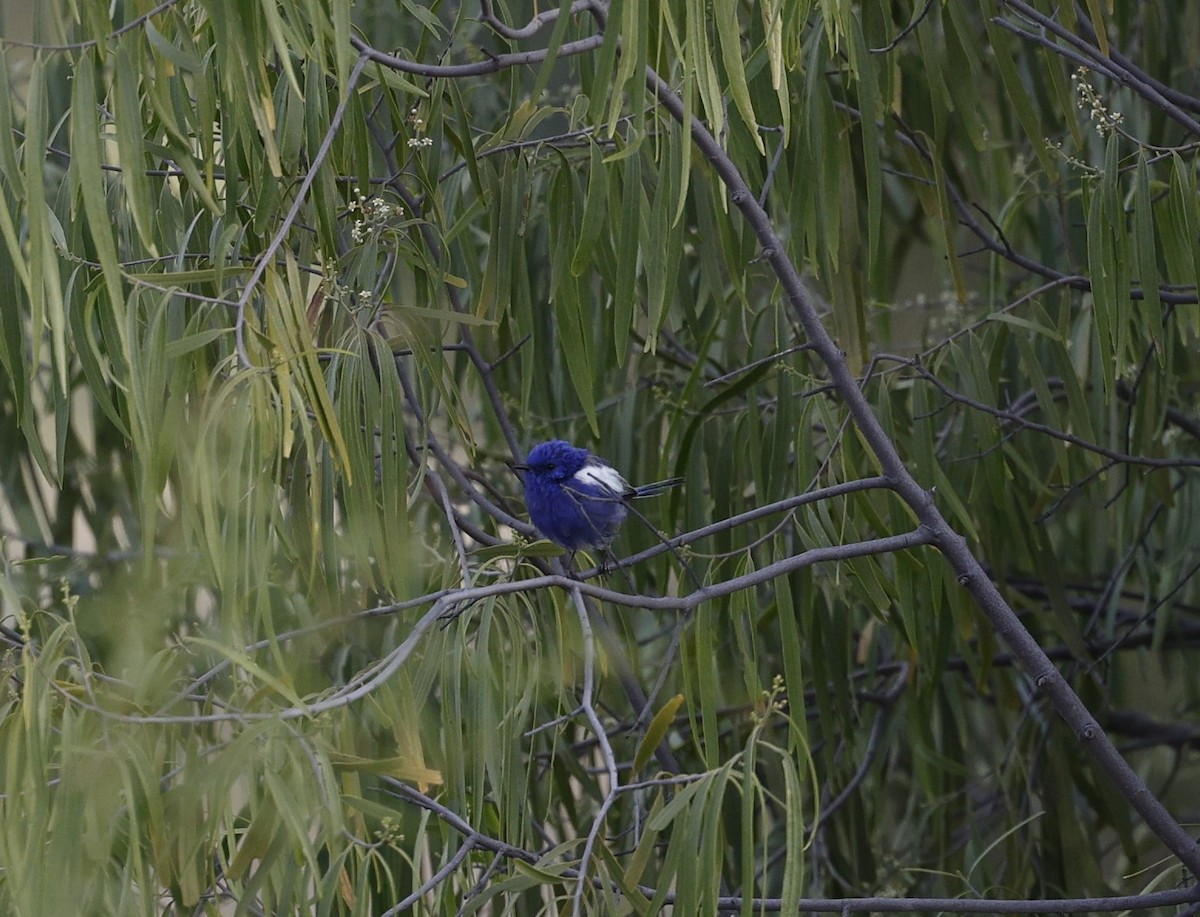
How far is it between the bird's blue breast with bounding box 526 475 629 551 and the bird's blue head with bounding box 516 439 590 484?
1 centimetres

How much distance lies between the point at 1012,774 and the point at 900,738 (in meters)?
0.45

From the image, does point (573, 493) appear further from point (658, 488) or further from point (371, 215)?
point (371, 215)

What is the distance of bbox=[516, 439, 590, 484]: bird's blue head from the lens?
2.23 metres

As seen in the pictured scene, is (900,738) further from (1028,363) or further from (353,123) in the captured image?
(353,123)

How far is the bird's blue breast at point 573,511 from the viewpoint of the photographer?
217cm

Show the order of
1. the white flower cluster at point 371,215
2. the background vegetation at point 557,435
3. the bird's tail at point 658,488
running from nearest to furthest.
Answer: the background vegetation at point 557,435, the white flower cluster at point 371,215, the bird's tail at point 658,488

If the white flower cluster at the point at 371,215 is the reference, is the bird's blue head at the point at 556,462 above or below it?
below

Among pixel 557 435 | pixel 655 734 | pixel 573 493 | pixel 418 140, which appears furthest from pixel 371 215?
pixel 557 435

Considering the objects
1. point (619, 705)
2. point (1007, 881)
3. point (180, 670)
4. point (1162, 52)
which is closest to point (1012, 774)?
point (1007, 881)

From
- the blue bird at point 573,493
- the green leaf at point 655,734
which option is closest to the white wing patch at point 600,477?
the blue bird at point 573,493

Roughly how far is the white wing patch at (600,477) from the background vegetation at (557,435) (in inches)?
3.7

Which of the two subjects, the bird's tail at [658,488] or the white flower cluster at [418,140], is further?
the bird's tail at [658,488]

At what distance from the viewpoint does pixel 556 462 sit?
2.24m

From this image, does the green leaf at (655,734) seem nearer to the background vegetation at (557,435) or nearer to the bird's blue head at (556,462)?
the background vegetation at (557,435)
